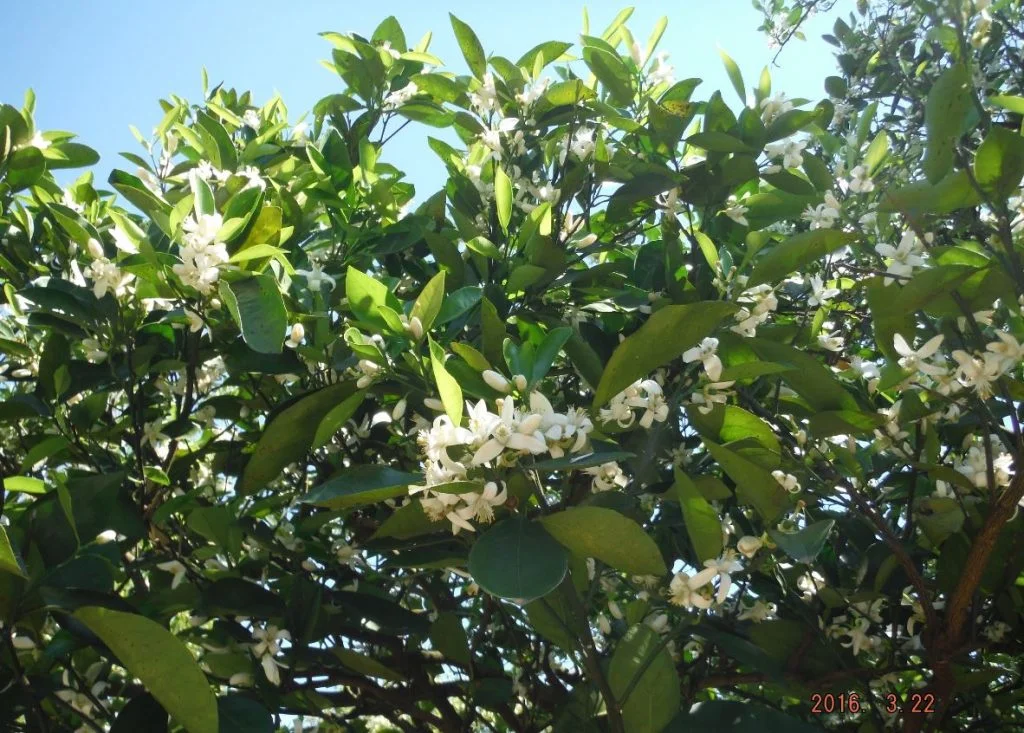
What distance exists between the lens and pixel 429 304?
1.49 meters

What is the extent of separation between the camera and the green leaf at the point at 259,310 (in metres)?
1.48

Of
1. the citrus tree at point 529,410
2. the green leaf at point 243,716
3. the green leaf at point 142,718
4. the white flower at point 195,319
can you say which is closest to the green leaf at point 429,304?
the citrus tree at point 529,410

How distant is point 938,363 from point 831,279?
0.74 m

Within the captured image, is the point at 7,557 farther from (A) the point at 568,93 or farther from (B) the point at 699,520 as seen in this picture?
(A) the point at 568,93


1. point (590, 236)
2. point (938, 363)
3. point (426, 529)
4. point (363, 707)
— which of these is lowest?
point (363, 707)

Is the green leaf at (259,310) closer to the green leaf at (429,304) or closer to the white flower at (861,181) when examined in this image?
the green leaf at (429,304)

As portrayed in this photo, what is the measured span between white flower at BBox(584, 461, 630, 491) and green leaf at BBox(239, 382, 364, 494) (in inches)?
17.8

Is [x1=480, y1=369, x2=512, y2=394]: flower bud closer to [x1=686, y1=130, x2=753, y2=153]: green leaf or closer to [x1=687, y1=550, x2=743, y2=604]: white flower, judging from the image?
[x1=687, y1=550, x2=743, y2=604]: white flower

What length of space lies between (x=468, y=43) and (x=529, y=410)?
1.19 m

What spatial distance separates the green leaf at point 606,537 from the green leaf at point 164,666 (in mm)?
557

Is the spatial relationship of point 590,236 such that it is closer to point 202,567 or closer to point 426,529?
point 426,529

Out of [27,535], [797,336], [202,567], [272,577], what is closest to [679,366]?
[797,336]

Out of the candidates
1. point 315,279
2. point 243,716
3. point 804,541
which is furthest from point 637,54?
point 243,716

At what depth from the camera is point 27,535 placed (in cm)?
175
